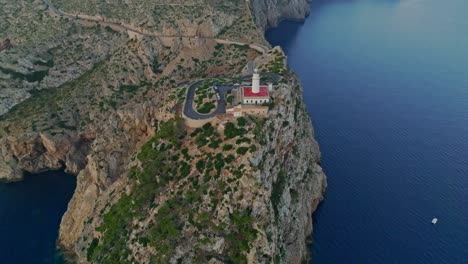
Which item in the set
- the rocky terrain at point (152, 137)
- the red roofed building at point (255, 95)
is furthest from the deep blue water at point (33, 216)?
the red roofed building at point (255, 95)

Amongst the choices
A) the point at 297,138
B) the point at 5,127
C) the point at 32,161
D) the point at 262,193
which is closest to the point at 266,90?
the point at 297,138

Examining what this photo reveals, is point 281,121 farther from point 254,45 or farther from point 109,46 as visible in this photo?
point 109,46

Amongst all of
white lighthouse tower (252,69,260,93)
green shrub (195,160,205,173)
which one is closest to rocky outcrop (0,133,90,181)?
green shrub (195,160,205,173)

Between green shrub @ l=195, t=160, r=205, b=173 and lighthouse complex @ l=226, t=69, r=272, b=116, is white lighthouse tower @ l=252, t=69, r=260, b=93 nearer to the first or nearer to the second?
lighthouse complex @ l=226, t=69, r=272, b=116

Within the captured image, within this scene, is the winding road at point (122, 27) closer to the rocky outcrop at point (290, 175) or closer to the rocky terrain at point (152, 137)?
the rocky terrain at point (152, 137)

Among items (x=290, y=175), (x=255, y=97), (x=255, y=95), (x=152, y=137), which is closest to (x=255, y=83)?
(x=255, y=95)
